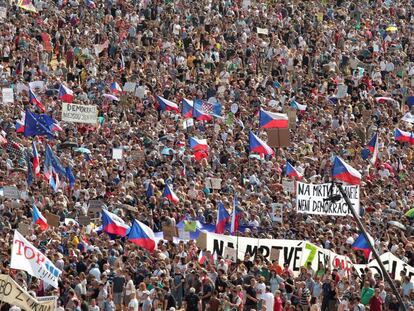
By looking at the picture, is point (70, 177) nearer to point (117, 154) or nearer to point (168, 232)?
point (117, 154)

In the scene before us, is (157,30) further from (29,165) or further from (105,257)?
(105,257)

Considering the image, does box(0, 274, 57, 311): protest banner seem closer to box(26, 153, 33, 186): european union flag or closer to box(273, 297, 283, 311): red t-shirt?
box(273, 297, 283, 311): red t-shirt

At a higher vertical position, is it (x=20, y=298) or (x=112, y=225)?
(x=112, y=225)

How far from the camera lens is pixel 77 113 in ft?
148

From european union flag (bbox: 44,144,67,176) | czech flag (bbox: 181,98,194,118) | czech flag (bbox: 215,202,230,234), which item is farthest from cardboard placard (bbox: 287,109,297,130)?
czech flag (bbox: 215,202,230,234)

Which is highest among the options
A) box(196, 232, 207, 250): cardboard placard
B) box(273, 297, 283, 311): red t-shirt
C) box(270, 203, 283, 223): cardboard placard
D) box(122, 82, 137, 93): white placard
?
box(122, 82, 137, 93): white placard

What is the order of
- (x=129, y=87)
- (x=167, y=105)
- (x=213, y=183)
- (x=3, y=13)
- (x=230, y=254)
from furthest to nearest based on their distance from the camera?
(x=3, y=13) < (x=129, y=87) < (x=167, y=105) < (x=213, y=183) < (x=230, y=254)

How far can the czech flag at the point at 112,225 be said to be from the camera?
36.8 metres

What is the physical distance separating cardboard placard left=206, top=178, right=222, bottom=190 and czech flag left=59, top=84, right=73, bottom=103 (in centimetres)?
685

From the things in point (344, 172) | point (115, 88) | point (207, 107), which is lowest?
point (344, 172)

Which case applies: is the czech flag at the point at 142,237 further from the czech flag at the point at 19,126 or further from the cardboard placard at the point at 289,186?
the czech flag at the point at 19,126

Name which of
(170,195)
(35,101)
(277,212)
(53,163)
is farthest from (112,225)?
(35,101)

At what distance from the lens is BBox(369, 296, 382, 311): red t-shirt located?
32.1 m

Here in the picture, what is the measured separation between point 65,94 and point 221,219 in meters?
10.6
